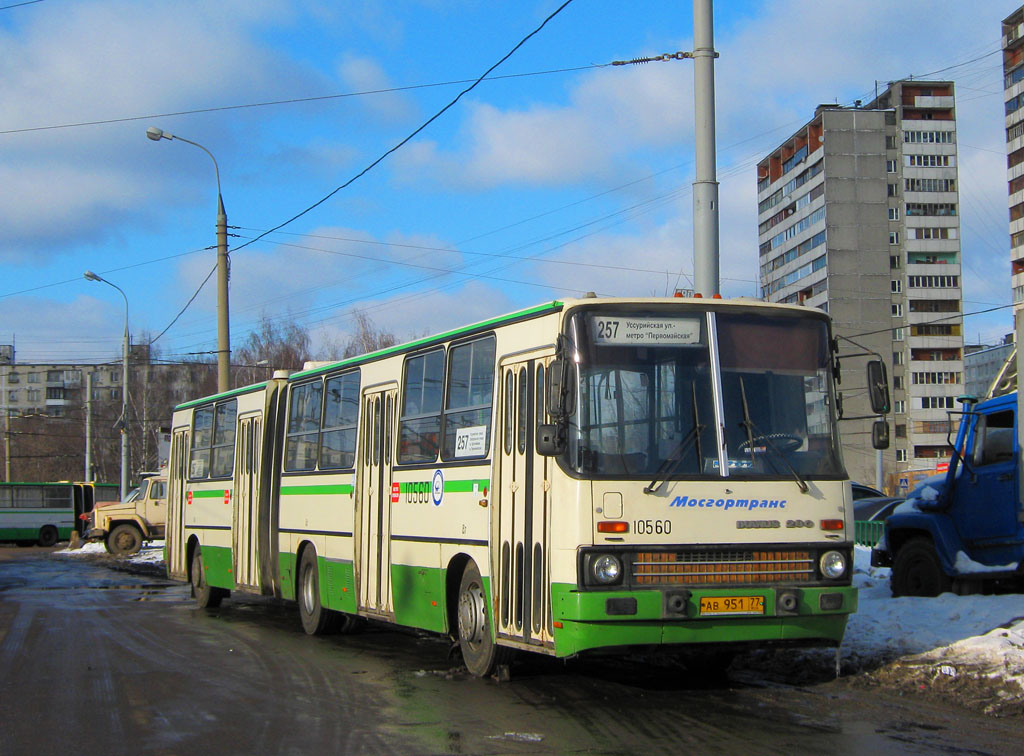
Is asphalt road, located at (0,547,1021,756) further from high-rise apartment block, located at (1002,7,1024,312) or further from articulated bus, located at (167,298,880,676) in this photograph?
high-rise apartment block, located at (1002,7,1024,312)

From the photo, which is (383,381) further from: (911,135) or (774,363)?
(911,135)

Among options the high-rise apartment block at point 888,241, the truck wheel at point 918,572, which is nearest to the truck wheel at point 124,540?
the truck wheel at point 918,572

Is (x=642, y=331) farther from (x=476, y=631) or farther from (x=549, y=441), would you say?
(x=476, y=631)

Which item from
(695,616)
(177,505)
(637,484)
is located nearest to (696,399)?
(637,484)

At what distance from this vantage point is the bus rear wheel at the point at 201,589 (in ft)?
58.6

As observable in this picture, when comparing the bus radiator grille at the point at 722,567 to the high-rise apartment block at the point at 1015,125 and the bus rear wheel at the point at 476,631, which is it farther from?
the high-rise apartment block at the point at 1015,125

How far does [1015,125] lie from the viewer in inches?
3553

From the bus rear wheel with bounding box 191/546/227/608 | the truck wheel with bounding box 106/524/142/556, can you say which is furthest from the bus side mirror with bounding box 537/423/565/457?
→ the truck wheel with bounding box 106/524/142/556

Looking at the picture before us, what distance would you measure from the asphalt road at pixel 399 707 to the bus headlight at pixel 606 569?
948mm

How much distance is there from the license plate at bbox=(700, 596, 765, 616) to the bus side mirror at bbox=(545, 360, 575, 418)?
1683 millimetres

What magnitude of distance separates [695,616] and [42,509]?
4619cm

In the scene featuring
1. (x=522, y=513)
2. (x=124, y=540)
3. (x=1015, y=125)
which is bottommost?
(x=124, y=540)

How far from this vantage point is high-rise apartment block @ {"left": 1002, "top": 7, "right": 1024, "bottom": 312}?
88.6 m

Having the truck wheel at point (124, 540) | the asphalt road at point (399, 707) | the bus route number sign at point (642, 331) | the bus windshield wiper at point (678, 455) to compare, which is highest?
the bus route number sign at point (642, 331)
